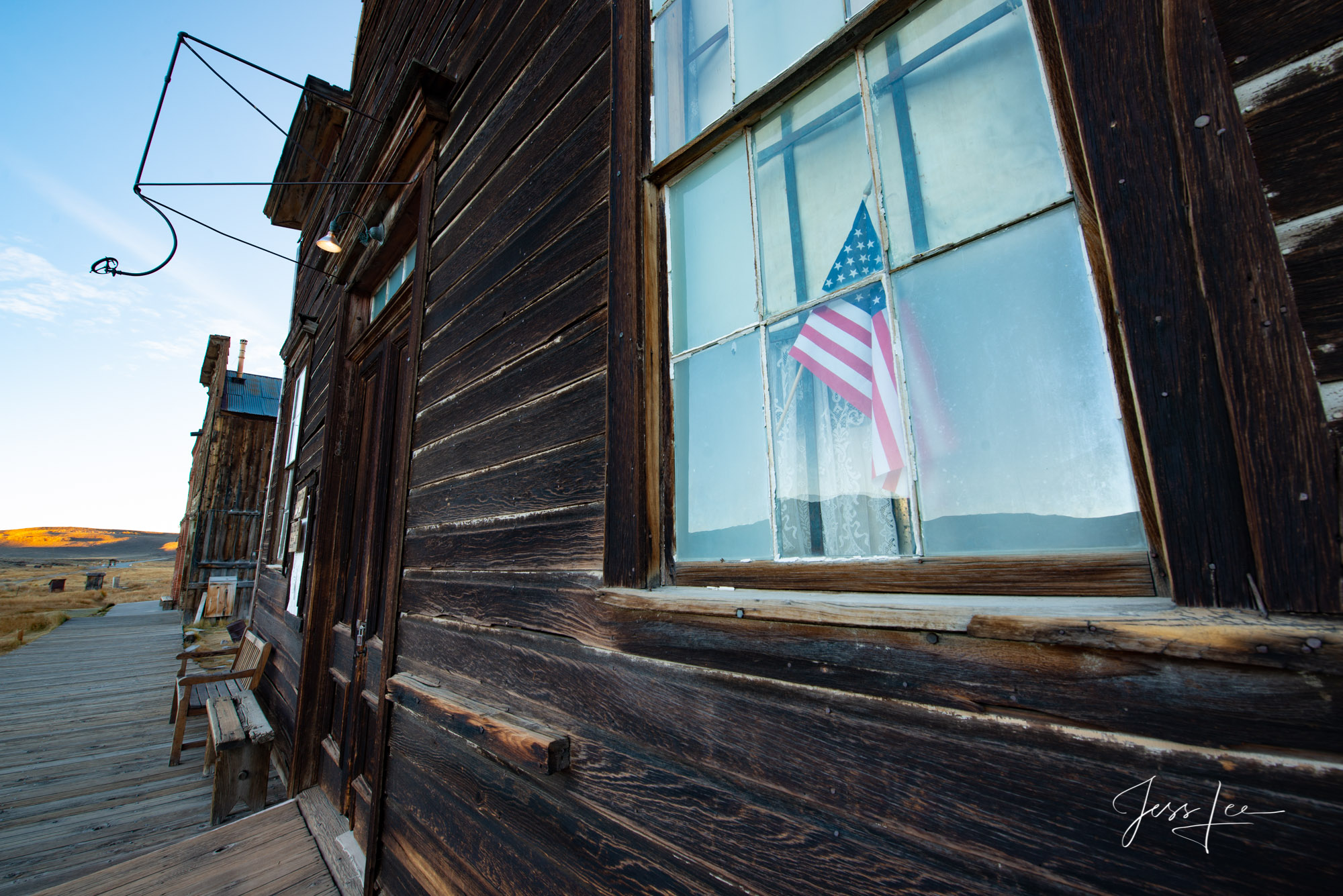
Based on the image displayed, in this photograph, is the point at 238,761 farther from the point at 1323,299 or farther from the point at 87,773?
the point at 1323,299

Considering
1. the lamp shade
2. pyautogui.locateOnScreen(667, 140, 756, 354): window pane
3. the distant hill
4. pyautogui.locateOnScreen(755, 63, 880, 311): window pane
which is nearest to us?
pyautogui.locateOnScreen(755, 63, 880, 311): window pane

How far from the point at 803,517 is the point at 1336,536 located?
652 mm

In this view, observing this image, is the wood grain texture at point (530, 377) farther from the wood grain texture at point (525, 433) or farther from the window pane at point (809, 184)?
the window pane at point (809, 184)

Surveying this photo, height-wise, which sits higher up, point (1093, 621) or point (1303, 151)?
point (1303, 151)

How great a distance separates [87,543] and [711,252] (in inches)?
3726

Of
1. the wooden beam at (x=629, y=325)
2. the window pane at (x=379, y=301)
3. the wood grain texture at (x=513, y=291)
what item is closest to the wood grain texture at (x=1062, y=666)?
the wooden beam at (x=629, y=325)

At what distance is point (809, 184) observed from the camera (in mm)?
1125

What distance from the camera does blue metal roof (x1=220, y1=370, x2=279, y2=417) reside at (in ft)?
47.3

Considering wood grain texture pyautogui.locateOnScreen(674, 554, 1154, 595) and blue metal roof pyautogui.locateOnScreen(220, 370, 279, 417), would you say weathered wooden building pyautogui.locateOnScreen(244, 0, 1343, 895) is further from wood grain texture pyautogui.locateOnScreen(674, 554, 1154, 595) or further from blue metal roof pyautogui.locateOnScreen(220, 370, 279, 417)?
blue metal roof pyautogui.locateOnScreen(220, 370, 279, 417)

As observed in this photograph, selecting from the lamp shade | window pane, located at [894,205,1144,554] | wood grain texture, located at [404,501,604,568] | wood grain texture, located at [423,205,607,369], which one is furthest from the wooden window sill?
the lamp shade

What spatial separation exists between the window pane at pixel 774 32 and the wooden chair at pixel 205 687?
5.76 metres

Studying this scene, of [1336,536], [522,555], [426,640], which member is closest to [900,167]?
[1336,536]

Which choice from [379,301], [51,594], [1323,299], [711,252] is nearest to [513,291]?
[711,252]

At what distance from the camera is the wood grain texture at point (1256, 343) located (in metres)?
0.52
